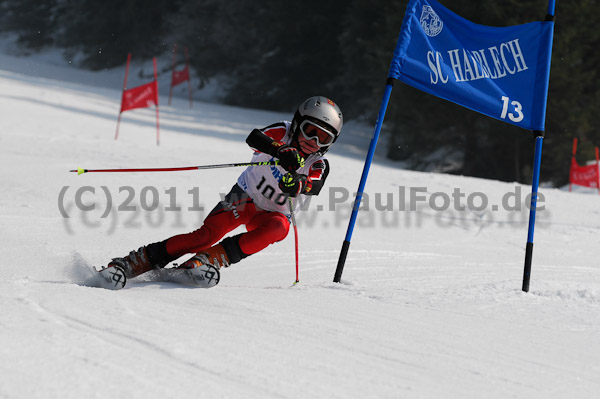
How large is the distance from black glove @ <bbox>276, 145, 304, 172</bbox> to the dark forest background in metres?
11.8

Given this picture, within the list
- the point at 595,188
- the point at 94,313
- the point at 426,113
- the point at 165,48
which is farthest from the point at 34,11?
the point at 94,313

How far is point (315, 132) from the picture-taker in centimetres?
393

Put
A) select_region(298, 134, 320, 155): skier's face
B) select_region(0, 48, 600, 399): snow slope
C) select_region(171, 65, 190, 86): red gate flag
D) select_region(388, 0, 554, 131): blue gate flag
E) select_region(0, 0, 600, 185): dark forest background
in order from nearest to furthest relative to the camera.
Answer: select_region(0, 48, 600, 399): snow slope
select_region(298, 134, 320, 155): skier's face
select_region(388, 0, 554, 131): blue gate flag
select_region(0, 0, 600, 185): dark forest background
select_region(171, 65, 190, 86): red gate flag

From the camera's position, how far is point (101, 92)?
20078mm

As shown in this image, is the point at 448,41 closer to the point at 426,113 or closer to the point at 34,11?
the point at 426,113

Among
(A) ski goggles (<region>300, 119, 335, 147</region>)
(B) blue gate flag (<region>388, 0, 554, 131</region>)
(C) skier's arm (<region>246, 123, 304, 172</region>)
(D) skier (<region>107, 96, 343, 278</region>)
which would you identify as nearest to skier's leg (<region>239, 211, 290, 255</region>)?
(D) skier (<region>107, 96, 343, 278</region>)

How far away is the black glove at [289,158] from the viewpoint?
12.2 ft

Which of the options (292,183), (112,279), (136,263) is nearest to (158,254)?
(136,263)

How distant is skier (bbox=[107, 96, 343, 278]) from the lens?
12.5 ft

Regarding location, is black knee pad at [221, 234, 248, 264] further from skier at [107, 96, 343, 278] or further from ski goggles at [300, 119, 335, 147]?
ski goggles at [300, 119, 335, 147]

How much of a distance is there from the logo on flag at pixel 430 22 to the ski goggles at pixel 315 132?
3.22 feet

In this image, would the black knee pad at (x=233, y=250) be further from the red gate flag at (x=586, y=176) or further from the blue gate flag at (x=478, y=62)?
the red gate flag at (x=586, y=176)

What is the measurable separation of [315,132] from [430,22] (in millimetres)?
1099

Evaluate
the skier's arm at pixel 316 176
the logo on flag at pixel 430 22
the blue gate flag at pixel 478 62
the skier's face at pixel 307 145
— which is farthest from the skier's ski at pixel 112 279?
the logo on flag at pixel 430 22
